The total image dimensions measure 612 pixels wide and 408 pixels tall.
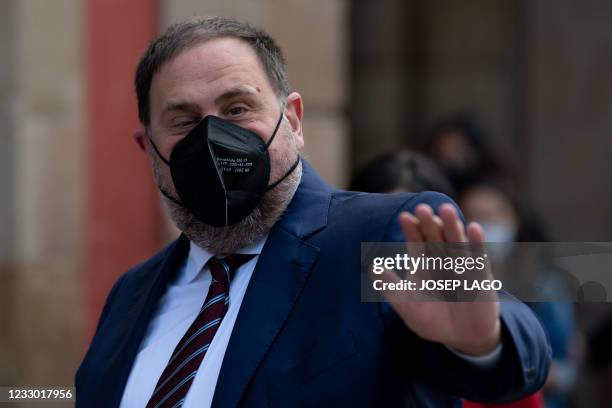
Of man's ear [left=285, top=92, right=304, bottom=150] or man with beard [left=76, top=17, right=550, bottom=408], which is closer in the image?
man with beard [left=76, top=17, right=550, bottom=408]

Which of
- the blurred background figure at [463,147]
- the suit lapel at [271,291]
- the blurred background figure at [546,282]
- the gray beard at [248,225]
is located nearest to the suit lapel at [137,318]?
the gray beard at [248,225]

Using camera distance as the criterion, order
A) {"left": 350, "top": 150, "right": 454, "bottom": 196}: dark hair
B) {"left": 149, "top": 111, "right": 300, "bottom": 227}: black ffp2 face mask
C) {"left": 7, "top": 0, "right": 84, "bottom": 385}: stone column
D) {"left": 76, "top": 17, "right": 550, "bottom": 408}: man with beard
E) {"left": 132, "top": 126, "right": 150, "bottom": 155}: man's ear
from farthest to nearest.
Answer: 1. {"left": 7, "top": 0, "right": 84, "bottom": 385}: stone column
2. {"left": 350, "top": 150, "right": 454, "bottom": 196}: dark hair
3. {"left": 132, "top": 126, "right": 150, "bottom": 155}: man's ear
4. {"left": 149, "top": 111, "right": 300, "bottom": 227}: black ffp2 face mask
5. {"left": 76, "top": 17, "right": 550, "bottom": 408}: man with beard

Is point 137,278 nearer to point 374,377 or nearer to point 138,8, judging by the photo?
point 374,377

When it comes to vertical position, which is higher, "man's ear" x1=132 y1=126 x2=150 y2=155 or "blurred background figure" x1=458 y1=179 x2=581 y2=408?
"man's ear" x1=132 y1=126 x2=150 y2=155

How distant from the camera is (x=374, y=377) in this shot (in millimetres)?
2381

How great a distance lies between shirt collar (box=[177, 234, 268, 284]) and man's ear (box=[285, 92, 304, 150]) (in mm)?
328

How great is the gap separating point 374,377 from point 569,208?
20.2 feet

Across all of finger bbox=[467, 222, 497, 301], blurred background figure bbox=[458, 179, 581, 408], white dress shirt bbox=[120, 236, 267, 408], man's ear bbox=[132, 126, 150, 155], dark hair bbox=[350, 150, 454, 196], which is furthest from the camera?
blurred background figure bbox=[458, 179, 581, 408]

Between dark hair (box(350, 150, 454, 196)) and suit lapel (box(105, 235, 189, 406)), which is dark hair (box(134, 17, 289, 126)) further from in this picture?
dark hair (box(350, 150, 454, 196))

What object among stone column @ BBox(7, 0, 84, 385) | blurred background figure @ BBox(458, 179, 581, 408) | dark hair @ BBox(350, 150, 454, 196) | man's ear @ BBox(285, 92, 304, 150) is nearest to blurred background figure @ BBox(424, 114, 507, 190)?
blurred background figure @ BBox(458, 179, 581, 408)

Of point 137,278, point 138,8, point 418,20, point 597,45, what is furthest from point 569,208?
point 137,278

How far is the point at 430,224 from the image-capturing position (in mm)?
2125

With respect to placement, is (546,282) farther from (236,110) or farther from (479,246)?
(479,246)

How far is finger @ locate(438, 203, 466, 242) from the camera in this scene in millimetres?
2094
